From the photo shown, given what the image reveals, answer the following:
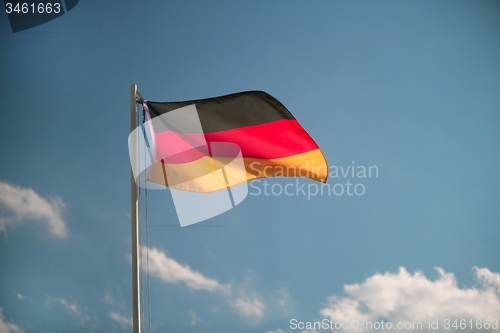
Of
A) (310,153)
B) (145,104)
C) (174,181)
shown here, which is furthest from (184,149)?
(310,153)

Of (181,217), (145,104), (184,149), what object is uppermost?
(145,104)

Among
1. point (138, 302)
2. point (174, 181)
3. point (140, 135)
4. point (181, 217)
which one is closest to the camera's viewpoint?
point (138, 302)

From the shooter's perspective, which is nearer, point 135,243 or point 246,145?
point 135,243

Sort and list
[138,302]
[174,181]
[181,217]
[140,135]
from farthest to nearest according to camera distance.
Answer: [181,217] → [174,181] → [140,135] → [138,302]

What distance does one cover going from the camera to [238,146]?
15.2ft

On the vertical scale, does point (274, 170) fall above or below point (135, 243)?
above

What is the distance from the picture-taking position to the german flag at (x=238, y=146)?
14.6 ft

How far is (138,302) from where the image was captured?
3.67 metres

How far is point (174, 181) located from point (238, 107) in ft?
4.35

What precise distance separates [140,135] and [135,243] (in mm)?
1276

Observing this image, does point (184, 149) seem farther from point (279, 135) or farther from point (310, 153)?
point (310, 153)

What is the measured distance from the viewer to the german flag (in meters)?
4.45

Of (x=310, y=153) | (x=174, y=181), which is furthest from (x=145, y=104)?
(x=310, y=153)

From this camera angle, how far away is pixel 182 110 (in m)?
4.23
